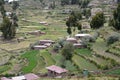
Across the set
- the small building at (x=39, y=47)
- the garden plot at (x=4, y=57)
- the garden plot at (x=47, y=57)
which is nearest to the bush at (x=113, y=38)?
the garden plot at (x=47, y=57)

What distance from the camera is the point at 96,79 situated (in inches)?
957

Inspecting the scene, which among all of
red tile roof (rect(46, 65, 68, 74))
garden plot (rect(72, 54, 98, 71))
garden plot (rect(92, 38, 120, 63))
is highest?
garden plot (rect(92, 38, 120, 63))

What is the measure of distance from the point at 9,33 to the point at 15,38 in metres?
1.55

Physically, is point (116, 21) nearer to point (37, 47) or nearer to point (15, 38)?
point (37, 47)

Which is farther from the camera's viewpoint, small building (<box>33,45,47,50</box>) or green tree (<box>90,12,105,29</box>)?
green tree (<box>90,12,105,29</box>)

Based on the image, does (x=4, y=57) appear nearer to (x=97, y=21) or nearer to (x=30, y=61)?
(x=30, y=61)

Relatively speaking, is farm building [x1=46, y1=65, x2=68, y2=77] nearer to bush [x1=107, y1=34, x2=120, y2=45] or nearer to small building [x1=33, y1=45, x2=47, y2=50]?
bush [x1=107, y1=34, x2=120, y2=45]

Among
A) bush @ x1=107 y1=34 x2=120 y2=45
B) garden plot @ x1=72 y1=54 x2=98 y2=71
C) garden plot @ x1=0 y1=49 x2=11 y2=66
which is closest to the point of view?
garden plot @ x1=72 y1=54 x2=98 y2=71

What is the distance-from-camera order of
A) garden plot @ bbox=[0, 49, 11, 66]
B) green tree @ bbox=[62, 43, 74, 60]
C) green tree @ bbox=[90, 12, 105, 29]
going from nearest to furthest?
green tree @ bbox=[62, 43, 74, 60] < garden plot @ bbox=[0, 49, 11, 66] < green tree @ bbox=[90, 12, 105, 29]

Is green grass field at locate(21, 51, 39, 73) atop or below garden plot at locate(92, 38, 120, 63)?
below

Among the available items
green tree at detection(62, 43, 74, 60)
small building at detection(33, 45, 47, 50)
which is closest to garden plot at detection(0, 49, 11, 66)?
small building at detection(33, 45, 47, 50)

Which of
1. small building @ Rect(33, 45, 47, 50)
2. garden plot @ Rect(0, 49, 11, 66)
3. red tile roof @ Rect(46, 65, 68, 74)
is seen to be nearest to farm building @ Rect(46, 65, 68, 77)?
red tile roof @ Rect(46, 65, 68, 74)

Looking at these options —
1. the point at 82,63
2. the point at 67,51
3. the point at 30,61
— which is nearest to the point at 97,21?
the point at 30,61

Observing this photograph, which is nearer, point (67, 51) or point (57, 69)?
point (57, 69)
